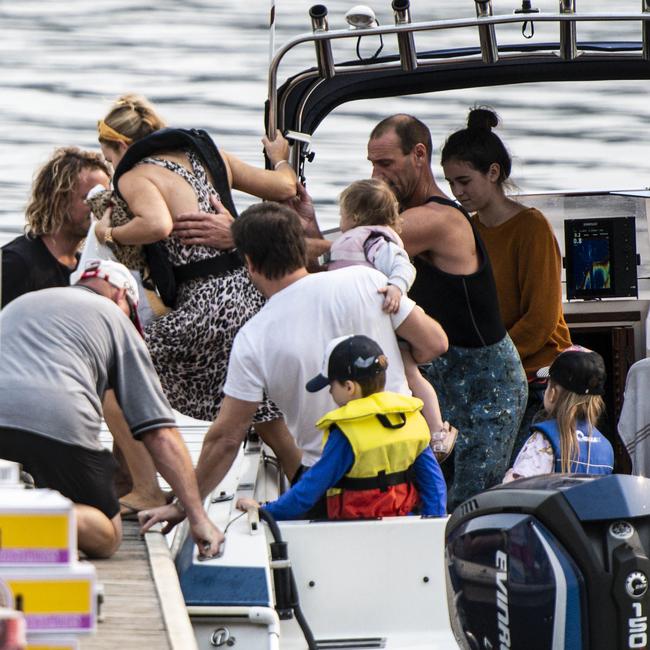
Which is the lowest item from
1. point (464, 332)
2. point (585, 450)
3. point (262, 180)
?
point (585, 450)

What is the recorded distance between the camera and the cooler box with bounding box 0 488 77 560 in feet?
5.80

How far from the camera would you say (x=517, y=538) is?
2723 mm

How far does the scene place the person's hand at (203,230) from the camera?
Result: 4.18 m

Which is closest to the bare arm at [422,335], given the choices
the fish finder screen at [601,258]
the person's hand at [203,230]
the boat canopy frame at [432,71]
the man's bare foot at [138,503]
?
the person's hand at [203,230]

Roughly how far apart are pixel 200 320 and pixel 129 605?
4.48 ft

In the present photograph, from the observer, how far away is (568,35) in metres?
5.18

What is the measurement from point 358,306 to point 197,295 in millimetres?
659

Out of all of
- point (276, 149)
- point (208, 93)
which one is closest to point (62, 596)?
point (276, 149)

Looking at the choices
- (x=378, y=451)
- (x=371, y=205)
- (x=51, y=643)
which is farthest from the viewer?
(x=371, y=205)

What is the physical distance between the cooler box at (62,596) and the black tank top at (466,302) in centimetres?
276

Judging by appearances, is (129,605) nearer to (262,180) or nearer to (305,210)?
(262,180)

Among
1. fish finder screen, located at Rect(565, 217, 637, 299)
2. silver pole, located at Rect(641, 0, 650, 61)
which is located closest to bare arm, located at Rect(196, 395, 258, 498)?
silver pole, located at Rect(641, 0, 650, 61)

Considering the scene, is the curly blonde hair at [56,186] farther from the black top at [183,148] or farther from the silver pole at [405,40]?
the silver pole at [405,40]

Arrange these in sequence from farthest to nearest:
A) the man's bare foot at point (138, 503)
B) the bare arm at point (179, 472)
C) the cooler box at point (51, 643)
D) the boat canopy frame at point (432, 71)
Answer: the boat canopy frame at point (432, 71) < the man's bare foot at point (138, 503) < the bare arm at point (179, 472) < the cooler box at point (51, 643)
